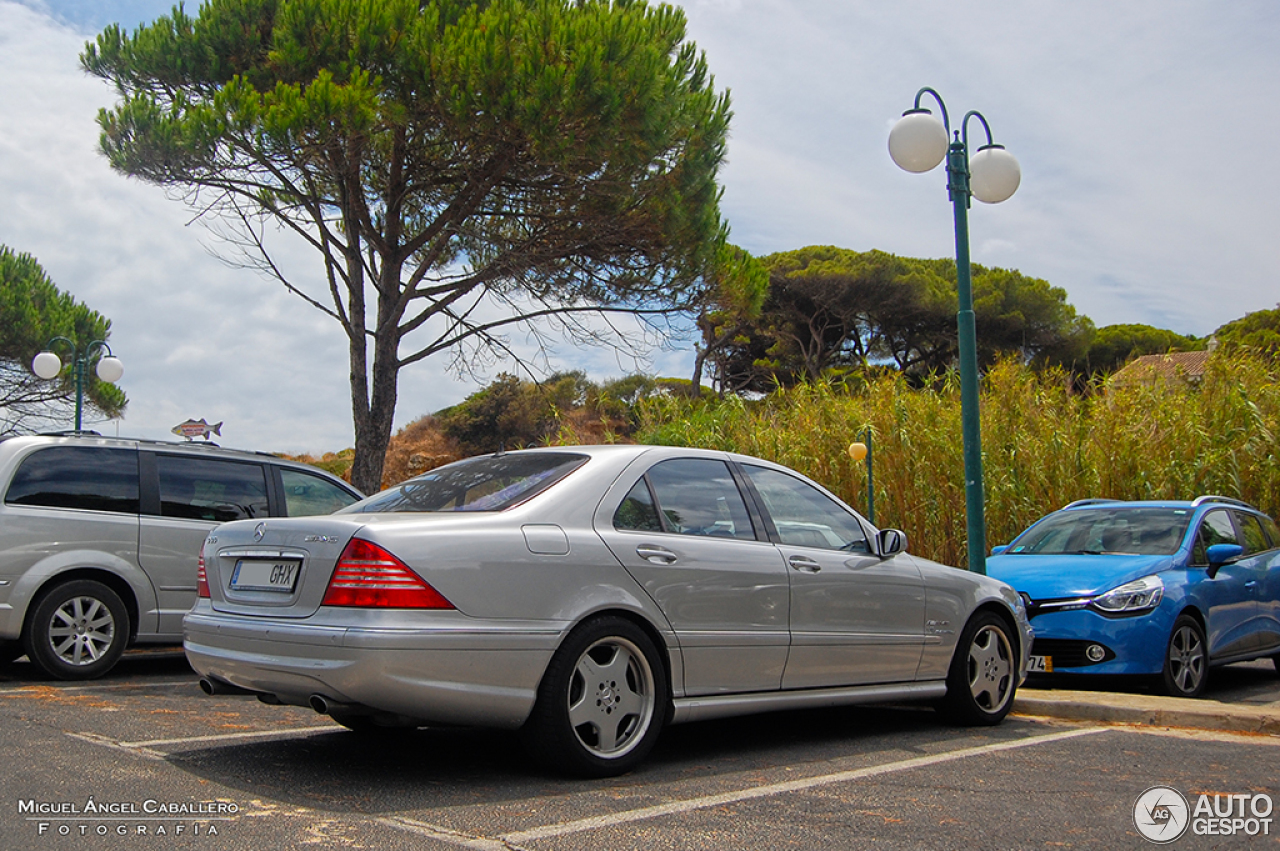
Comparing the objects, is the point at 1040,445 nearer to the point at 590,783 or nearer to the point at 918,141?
the point at 918,141

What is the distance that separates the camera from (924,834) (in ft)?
12.5

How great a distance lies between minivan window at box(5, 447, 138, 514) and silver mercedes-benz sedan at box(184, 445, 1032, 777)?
3.35 m

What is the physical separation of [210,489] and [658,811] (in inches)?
227

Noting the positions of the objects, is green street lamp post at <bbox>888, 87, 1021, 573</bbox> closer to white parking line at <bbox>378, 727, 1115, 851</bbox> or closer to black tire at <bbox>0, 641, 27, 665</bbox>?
white parking line at <bbox>378, 727, 1115, 851</bbox>

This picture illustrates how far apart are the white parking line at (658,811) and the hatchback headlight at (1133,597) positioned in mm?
2321

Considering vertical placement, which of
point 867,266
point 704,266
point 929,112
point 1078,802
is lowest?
point 1078,802

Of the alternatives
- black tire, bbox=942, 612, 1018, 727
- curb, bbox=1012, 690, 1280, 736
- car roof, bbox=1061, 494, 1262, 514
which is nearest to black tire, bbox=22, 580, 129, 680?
black tire, bbox=942, 612, 1018, 727

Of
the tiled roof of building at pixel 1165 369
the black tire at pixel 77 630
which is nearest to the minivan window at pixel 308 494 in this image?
the black tire at pixel 77 630

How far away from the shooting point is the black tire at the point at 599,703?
14.5ft

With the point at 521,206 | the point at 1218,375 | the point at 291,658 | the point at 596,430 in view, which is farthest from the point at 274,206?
the point at 596,430

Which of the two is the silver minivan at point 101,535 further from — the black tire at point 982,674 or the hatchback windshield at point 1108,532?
the hatchback windshield at point 1108,532

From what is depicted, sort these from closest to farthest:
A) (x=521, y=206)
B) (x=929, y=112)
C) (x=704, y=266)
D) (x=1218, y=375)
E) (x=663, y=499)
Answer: (x=663, y=499) < (x=929, y=112) < (x=1218, y=375) < (x=521, y=206) < (x=704, y=266)

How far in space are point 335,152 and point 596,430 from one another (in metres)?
24.9

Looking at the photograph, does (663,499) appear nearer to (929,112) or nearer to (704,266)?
(929,112)
